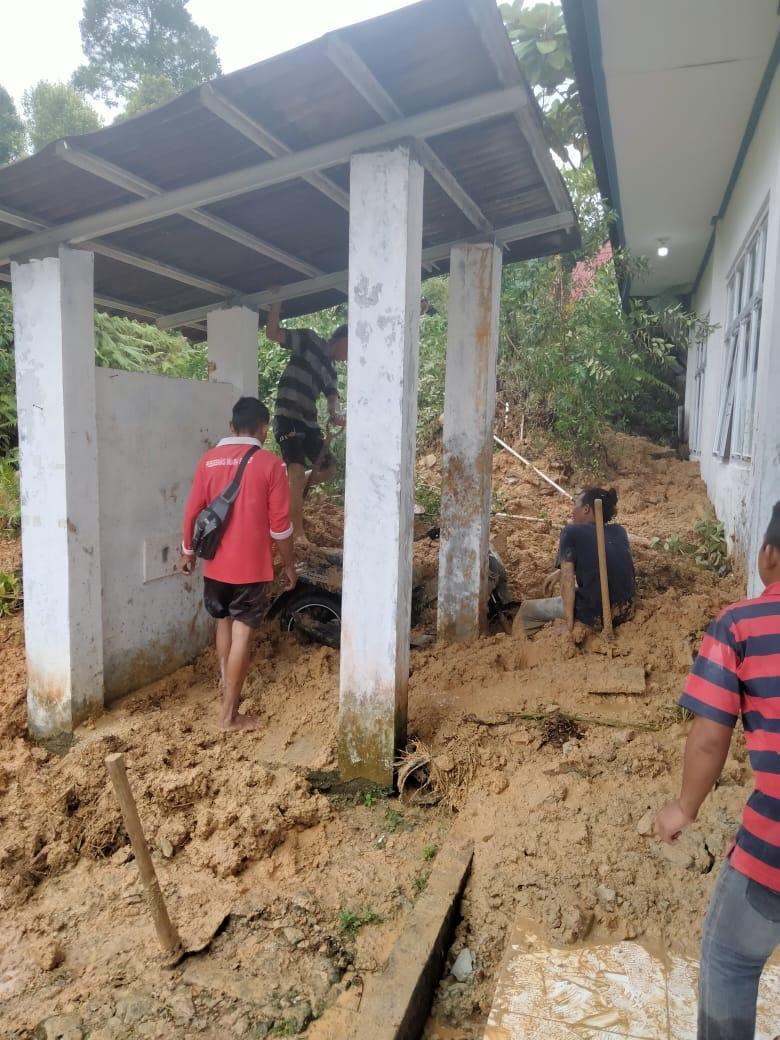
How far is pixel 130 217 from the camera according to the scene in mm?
4406

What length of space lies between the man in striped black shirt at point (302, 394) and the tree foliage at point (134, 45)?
3395 centimetres

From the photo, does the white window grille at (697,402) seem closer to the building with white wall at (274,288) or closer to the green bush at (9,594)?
the building with white wall at (274,288)

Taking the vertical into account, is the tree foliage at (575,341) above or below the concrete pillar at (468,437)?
above

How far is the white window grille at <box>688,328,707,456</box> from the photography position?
11.8 meters

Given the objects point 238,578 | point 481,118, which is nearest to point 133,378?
point 238,578

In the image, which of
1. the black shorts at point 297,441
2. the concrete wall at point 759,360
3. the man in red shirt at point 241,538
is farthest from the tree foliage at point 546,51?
the man in red shirt at point 241,538

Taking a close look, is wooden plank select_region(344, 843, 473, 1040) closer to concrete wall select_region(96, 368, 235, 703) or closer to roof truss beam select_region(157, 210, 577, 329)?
concrete wall select_region(96, 368, 235, 703)

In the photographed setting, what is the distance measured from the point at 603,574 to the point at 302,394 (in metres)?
3.31

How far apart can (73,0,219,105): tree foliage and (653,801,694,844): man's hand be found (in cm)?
3946

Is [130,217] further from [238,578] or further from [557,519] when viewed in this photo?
[557,519]

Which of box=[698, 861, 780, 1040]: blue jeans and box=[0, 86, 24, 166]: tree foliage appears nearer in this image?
box=[698, 861, 780, 1040]: blue jeans

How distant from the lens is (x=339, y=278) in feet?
20.6

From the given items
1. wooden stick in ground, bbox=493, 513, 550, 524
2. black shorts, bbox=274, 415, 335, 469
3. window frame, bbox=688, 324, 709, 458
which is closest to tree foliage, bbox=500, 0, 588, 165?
window frame, bbox=688, 324, 709, 458

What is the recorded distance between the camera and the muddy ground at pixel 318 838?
9.20 feet
